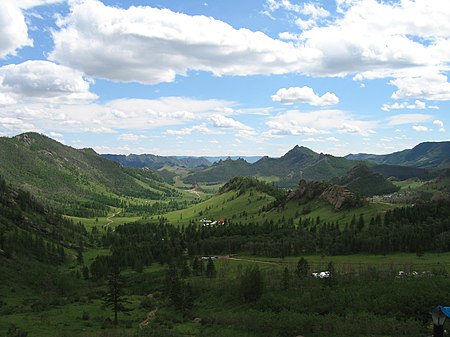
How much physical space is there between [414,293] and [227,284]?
220 feet

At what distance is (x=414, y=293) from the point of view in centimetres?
12556

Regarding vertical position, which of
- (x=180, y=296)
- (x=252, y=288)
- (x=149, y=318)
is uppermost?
(x=252, y=288)

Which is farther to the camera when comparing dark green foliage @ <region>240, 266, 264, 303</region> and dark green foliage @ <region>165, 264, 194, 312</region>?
dark green foliage @ <region>165, 264, 194, 312</region>

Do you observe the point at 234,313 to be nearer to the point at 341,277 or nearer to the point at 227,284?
the point at 227,284

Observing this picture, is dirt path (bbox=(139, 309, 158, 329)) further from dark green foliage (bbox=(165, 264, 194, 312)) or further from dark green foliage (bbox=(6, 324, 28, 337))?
dark green foliage (bbox=(6, 324, 28, 337))

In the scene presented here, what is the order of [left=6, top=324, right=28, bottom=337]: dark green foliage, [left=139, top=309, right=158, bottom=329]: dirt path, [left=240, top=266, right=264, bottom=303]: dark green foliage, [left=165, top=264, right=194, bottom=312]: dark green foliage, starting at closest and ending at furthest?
[left=6, top=324, right=28, bottom=337]: dark green foliage < [left=139, top=309, right=158, bottom=329]: dirt path < [left=240, top=266, right=264, bottom=303]: dark green foliage < [left=165, top=264, right=194, bottom=312]: dark green foliage

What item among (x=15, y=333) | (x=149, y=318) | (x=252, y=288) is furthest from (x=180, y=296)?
(x=15, y=333)

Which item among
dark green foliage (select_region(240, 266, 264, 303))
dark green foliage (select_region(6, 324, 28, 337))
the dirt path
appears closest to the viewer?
dark green foliage (select_region(6, 324, 28, 337))

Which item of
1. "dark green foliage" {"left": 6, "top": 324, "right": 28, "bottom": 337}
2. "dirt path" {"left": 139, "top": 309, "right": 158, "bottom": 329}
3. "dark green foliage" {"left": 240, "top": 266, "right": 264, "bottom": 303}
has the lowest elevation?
"dirt path" {"left": 139, "top": 309, "right": 158, "bottom": 329}

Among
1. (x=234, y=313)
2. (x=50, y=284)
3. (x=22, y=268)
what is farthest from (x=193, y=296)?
(x=22, y=268)

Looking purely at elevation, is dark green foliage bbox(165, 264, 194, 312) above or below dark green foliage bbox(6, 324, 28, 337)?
below

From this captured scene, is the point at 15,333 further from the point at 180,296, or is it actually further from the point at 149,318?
the point at 180,296

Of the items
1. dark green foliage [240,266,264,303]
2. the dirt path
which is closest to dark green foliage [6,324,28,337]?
the dirt path

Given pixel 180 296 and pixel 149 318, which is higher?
pixel 180 296
